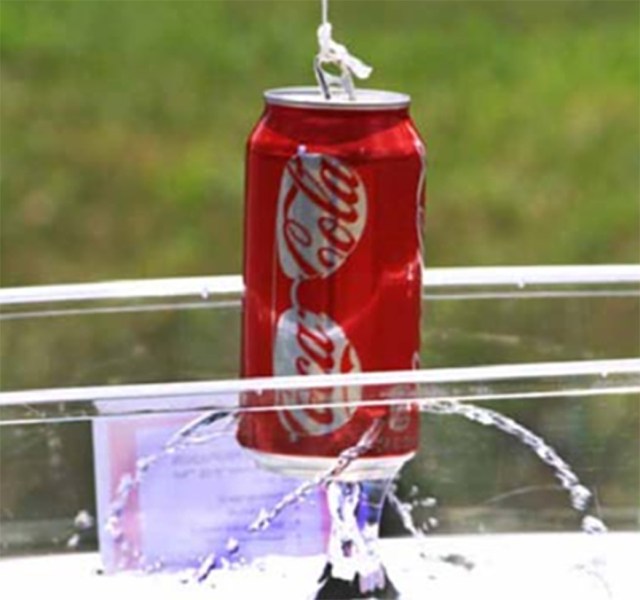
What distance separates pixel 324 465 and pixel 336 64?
0.66 feet

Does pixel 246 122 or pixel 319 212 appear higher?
pixel 319 212

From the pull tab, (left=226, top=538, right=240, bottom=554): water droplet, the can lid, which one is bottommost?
(left=226, top=538, right=240, bottom=554): water droplet

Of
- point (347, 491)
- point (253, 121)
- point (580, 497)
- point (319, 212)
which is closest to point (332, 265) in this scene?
point (319, 212)

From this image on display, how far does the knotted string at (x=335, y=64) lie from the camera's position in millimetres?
739

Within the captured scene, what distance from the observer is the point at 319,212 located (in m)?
0.71

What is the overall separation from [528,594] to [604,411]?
12 centimetres

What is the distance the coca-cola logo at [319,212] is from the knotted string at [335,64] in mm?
51

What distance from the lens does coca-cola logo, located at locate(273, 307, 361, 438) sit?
0.70 m

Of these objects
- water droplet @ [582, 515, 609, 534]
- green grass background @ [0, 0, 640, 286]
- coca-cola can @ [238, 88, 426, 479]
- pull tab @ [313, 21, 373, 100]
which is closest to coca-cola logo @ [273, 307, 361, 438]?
coca-cola can @ [238, 88, 426, 479]

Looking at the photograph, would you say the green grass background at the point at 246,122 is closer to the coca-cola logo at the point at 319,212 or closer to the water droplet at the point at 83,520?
the water droplet at the point at 83,520

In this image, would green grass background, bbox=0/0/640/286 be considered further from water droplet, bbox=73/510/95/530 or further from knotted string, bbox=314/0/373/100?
knotted string, bbox=314/0/373/100

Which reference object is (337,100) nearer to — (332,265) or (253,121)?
(332,265)

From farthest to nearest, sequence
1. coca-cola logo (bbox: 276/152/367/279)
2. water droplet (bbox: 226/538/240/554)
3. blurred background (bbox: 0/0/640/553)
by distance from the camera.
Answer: blurred background (bbox: 0/0/640/553) < water droplet (bbox: 226/538/240/554) < coca-cola logo (bbox: 276/152/367/279)

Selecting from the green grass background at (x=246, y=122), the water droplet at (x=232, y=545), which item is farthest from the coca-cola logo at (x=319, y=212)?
the green grass background at (x=246, y=122)
